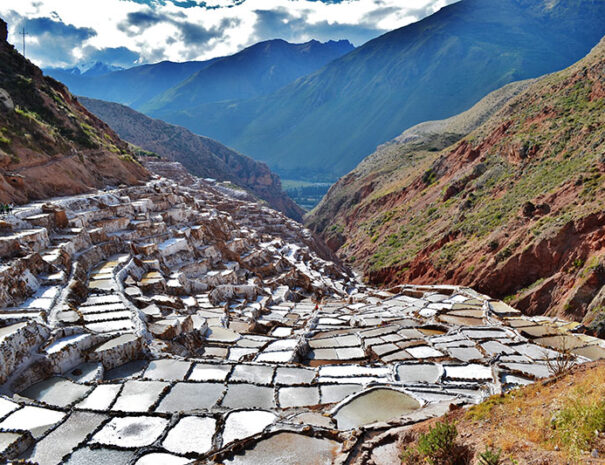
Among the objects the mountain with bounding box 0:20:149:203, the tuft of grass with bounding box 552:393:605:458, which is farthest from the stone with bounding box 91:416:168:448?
the mountain with bounding box 0:20:149:203

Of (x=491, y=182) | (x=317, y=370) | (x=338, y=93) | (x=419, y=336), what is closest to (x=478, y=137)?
(x=491, y=182)

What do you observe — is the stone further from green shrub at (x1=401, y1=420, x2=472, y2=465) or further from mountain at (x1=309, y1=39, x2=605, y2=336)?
mountain at (x1=309, y1=39, x2=605, y2=336)

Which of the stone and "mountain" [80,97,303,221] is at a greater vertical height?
"mountain" [80,97,303,221]

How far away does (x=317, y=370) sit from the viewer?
374 inches

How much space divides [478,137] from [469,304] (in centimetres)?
2623

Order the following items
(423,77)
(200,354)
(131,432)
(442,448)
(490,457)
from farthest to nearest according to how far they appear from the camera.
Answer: (423,77)
(200,354)
(131,432)
(442,448)
(490,457)

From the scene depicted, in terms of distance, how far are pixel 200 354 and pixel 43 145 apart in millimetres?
18740

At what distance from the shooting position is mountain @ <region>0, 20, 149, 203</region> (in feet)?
65.9

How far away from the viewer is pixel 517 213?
78.1ft

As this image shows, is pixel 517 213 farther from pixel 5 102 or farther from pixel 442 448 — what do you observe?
pixel 5 102

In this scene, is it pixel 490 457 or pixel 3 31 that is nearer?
pixel 490 457

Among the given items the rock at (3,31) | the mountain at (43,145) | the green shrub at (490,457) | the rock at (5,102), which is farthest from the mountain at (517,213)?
the rock at (3,31)

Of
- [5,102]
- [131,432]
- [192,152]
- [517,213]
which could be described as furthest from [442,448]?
[192,152]

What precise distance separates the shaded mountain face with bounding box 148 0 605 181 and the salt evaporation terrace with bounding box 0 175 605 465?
128 meters
